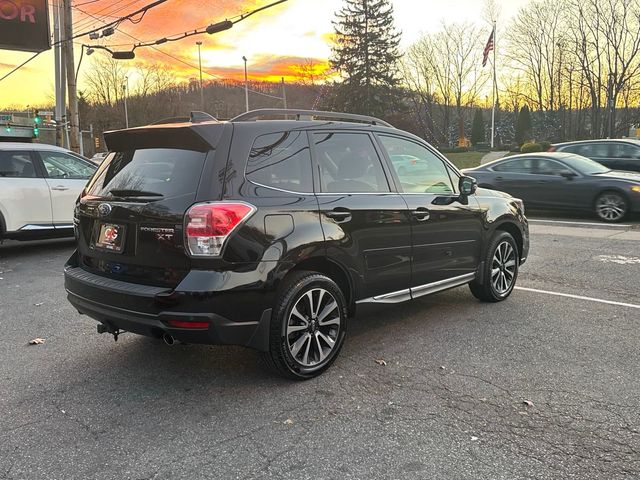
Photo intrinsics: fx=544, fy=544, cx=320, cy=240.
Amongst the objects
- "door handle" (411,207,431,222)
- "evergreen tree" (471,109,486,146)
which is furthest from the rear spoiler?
"evergreen tree" (471,109,486,146)

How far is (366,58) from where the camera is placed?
2267 inches

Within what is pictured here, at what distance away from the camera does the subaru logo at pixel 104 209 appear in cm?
375

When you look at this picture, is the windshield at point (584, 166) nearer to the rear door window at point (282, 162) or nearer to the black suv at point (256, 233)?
the black suv at point (256, 233)

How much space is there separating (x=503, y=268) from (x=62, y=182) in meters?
7.17

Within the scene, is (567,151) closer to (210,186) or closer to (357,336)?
(357,336)

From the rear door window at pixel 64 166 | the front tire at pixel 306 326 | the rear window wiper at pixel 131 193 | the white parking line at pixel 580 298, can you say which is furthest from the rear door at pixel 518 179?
the rear window wiper at pixel 131 193

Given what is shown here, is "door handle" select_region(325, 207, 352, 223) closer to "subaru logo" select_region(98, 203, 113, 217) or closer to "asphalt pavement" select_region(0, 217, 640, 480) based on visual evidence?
"asphalt pavement" select_region(0, 217, 640, 480)

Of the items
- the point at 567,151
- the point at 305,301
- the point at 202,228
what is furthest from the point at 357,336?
the point at 567,151

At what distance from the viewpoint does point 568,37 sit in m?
44.3

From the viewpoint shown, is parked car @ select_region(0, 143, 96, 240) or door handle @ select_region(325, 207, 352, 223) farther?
parked car @ select_region(0, 143, 96, 240)

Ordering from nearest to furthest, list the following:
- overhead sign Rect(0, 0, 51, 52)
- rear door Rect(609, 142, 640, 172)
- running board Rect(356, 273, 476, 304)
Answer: running board Rect(356, 273, 476, 304) → rear door Rect(609, 142, 640, 172) → overhead sign Rect(0, 0, 51, 52)

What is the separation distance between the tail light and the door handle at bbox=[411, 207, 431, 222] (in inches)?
72.2

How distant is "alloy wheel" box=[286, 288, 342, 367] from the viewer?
3.71m

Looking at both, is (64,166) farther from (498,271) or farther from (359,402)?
(359,402)
